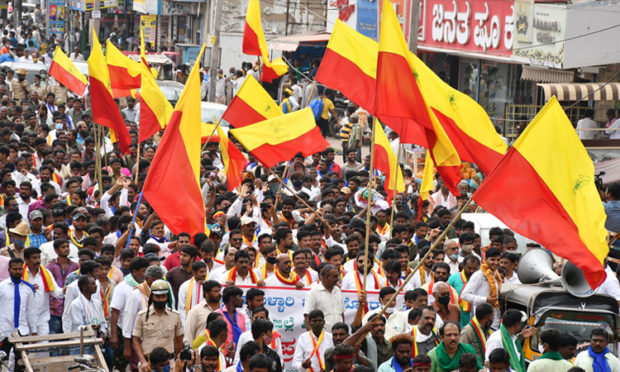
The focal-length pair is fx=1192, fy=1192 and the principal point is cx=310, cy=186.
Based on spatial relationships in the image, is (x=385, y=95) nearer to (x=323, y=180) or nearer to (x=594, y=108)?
(x=323, y=180)

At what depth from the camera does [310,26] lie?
132 ft

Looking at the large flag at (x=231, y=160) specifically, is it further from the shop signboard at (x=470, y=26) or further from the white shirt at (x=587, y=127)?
the shop signboard at (x=470, y=26)

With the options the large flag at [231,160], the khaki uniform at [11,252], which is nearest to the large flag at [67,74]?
the large flag at [231,160]

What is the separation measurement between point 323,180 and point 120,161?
2.90 meters

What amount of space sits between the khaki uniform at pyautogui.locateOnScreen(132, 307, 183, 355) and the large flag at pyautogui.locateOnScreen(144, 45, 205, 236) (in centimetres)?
112

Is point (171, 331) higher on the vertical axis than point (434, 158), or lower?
lower

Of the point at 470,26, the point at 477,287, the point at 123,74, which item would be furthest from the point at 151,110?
the point at 470,26

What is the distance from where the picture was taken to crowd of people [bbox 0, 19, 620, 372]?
8.59 m

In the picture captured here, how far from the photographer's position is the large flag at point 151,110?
Answer: 1495cm

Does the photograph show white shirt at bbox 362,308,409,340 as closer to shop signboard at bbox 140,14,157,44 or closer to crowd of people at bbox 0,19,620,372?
crowd of people at bbox 0,19,620,372

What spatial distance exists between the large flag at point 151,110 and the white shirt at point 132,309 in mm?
5188

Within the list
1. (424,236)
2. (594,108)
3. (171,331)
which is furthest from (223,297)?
(594,108)

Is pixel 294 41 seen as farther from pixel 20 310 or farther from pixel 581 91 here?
pixel 20 310

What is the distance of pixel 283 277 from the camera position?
33.9ft
